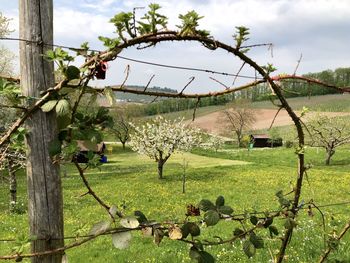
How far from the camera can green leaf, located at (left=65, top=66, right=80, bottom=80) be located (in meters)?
1.83

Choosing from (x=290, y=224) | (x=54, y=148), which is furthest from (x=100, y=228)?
(x=290, y=224)

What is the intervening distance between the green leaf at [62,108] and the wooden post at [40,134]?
0.19 metres

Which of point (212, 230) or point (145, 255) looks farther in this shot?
point (212, 230)

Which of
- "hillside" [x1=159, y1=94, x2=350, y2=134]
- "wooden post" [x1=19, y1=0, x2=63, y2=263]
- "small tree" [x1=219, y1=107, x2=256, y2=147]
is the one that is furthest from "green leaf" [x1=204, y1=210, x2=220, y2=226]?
"hillside" [x1=159, y1=94, x2=350, y2=134]

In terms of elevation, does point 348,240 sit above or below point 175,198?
above

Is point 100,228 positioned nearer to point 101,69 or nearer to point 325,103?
point 101,69

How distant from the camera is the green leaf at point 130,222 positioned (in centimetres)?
187

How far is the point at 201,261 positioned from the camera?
216cm

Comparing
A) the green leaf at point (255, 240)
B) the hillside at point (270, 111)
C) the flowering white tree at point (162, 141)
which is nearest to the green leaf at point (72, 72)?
the green leaf at point (255, 240)

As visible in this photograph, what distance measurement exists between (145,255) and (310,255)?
11.2 ft

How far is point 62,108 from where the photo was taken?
1.85 meters

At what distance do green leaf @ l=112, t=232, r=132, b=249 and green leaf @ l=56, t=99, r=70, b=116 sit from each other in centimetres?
64

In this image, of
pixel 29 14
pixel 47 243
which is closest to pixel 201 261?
pixel 47 243

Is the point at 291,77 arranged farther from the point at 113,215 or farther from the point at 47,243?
the point at 47,243
